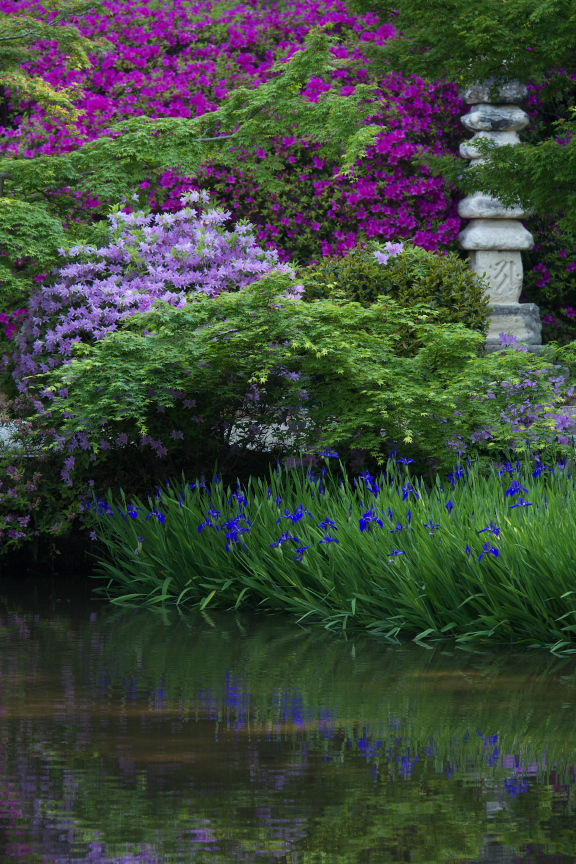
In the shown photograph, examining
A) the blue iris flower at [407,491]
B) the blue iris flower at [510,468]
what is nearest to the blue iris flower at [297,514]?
the blue iris flower at [407,491]

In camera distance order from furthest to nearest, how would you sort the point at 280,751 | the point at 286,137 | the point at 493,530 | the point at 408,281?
the point at 286,137 → the point at 408,281 → the point at 493,530 → the point at 280,751

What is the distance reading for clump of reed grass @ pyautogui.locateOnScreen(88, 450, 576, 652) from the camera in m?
5.36

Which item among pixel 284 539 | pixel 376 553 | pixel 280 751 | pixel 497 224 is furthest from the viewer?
pixel 497 224

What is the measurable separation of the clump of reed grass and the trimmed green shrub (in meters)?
2.66

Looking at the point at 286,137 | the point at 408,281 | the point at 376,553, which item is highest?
the point at 286,137

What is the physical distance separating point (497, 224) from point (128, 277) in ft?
17.3

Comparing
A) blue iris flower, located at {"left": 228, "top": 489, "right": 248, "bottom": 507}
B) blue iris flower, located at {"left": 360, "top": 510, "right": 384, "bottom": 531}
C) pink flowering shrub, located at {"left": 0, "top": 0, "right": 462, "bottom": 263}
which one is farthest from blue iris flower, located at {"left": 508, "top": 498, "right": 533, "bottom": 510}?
pink flowering shrub, located at {"left": 0, "top": 0, "right": 462, "bottom": 263}

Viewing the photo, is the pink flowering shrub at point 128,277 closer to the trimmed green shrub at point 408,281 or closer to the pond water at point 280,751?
the trimmed green shrub at point 408,281

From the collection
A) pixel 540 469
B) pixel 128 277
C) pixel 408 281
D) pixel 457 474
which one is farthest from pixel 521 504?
pixel 408 281

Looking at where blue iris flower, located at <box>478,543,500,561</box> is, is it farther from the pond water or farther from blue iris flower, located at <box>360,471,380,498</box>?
blue iris flower, located at <box>360,471,380,498</box>

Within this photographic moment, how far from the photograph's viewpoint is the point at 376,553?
5.84 metres

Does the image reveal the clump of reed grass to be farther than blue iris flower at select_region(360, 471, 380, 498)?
No

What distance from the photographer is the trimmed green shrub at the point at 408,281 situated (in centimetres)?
970

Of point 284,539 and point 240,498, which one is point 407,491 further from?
point 240,498
